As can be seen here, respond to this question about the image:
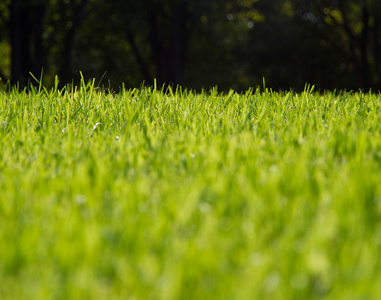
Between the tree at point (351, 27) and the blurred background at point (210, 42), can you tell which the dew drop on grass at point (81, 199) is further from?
the tree at point (351, 27)

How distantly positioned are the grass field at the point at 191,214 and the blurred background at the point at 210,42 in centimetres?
1724

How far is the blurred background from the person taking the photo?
23.5 metres

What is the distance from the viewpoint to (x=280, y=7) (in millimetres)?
29172

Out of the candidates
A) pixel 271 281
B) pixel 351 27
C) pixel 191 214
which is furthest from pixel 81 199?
pixel 351 27

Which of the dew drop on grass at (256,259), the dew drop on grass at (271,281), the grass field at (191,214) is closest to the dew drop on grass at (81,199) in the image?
the grass field at (191,214)

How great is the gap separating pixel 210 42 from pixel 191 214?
30.2 m

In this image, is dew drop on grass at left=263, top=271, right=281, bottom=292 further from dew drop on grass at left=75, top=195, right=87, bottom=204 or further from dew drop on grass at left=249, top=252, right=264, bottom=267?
dew drop on grass at left=75, top=195, right=87, bottom=204

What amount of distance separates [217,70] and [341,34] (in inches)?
329

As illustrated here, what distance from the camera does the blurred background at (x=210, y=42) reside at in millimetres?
23516

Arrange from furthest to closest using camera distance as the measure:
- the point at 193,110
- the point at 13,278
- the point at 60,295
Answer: the point at 193,110 < the point at 13,278 < the point at 60,295

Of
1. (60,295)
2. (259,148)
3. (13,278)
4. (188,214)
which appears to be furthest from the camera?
(259,148)

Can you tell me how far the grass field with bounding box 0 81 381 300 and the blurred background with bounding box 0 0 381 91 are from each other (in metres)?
17.2

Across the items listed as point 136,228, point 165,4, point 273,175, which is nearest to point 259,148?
point 273,175

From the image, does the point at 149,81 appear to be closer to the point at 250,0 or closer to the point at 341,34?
the point at 250,0
